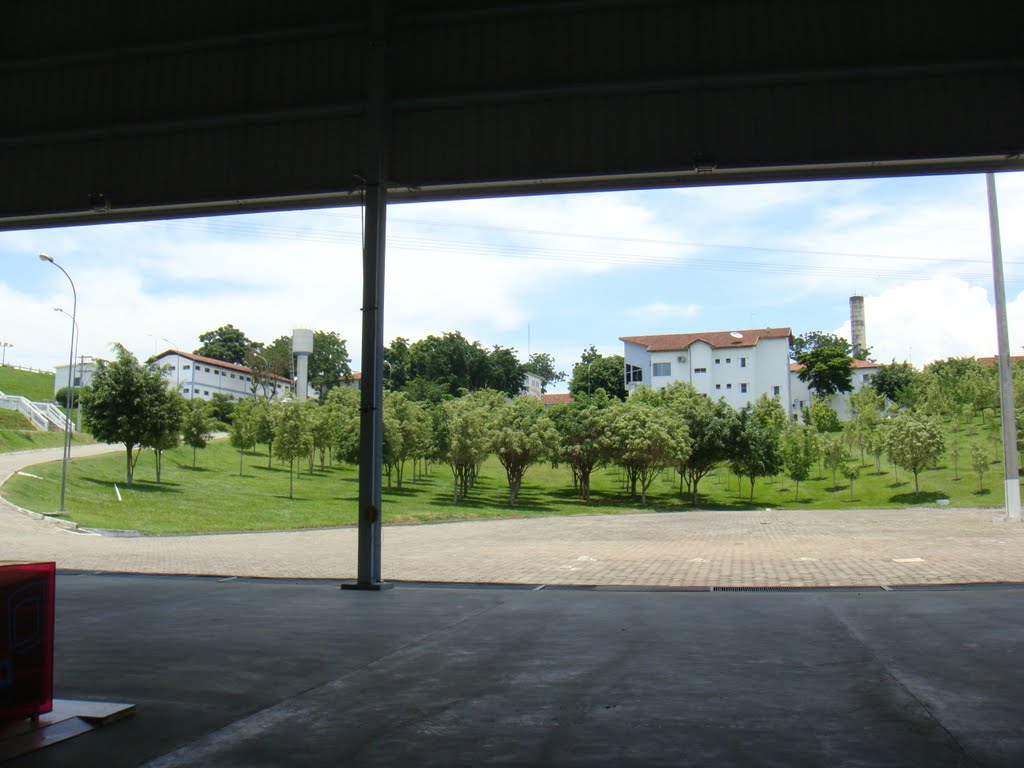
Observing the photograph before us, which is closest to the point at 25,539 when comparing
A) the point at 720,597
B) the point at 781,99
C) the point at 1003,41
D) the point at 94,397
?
the point at 94,397

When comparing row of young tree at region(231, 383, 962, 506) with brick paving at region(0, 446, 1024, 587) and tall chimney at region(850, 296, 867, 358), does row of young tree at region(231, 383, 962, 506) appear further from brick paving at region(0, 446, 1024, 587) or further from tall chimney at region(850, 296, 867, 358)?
tall chimney at region(850, 296, 867, 358)

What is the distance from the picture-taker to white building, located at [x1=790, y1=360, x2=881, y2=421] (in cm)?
8362

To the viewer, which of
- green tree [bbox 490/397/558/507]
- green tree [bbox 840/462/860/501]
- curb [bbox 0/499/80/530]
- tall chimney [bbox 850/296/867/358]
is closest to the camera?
curb [bbox 0/499/80/530]

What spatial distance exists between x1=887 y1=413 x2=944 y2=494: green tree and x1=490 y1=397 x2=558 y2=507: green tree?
19.1 metres

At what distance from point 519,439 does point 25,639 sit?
39.6m

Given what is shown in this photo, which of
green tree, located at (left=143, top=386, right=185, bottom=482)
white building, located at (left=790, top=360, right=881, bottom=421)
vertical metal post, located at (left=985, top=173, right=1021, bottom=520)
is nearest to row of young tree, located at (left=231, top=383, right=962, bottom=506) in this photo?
green tree, located at (left=143, top=386, right=185, bottom=482)

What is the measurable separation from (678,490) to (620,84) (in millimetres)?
47030

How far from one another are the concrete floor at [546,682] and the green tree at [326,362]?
9380cm

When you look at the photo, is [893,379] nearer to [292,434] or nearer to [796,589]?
[292,434]

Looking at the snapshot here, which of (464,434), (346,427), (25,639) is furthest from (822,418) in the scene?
(25,639)

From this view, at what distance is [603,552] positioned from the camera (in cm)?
1945

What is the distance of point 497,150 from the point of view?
1152cm

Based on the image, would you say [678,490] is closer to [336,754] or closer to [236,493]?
[236,493]

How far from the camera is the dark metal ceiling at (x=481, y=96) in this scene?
34.0ft
